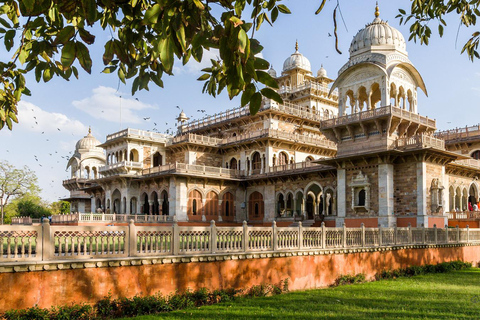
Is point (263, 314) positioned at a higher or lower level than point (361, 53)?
lower

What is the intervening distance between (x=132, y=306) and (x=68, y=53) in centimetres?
727

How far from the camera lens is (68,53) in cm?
376

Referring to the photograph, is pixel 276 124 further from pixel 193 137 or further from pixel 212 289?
pixel 212 289

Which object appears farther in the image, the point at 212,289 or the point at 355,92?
the point at 355,92

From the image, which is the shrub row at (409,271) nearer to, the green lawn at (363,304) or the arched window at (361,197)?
the green lawn at (363,304)

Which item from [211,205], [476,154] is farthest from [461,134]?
[211,205]

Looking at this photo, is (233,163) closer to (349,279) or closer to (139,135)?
(139,135)

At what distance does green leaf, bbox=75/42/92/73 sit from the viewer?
3.83 meters

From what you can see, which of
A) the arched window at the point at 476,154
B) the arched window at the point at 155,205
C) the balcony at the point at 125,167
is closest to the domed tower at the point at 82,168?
the balcony at the point at 125,167

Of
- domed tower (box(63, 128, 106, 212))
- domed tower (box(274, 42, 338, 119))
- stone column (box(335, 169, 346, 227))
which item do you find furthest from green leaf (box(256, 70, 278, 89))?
domed tower (box(63, 128, 106, 212))

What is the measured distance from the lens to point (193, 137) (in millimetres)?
36781

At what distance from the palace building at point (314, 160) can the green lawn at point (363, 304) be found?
962 centimetres

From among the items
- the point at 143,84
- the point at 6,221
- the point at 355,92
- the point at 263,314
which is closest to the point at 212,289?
the point at 263,314

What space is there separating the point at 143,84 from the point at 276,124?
32069 mm
